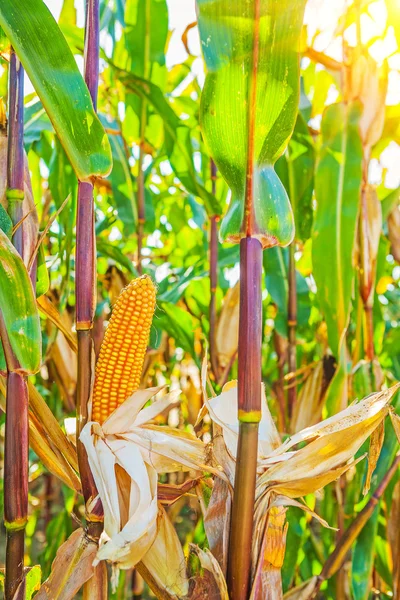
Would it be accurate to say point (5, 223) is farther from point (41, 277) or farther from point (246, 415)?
point (246, 415)

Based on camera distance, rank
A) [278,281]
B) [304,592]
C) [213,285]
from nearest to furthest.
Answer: [304,592]
[213,285]
[278,281]

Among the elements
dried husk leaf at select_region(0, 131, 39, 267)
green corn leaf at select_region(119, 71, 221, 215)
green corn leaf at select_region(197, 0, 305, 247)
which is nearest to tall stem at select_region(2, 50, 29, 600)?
dried husk leaf at select_region(0, 131, 39, 267)

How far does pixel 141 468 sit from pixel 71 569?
0.17 meters

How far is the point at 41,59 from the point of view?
0.77m

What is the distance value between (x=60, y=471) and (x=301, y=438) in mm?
377

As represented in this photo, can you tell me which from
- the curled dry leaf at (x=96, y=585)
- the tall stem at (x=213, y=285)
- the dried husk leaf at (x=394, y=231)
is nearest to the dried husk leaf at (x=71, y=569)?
the curled dry leaf at (x=96, y=585)

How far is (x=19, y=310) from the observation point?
790mm

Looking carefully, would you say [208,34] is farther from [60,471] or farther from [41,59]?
[60,471]

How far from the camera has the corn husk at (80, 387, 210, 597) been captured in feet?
2.38

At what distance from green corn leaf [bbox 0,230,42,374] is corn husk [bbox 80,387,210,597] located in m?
0.14

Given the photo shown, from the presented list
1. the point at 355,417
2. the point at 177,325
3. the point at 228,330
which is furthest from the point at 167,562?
the point at 228,330

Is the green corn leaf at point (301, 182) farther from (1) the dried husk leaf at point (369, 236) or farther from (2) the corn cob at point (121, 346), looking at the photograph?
(2) the corn cob at point (121, 346)

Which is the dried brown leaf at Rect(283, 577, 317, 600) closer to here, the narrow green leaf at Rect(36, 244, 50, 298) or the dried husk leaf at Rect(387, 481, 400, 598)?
the dried husk leaf at Rect(387, 481, 400, 598)

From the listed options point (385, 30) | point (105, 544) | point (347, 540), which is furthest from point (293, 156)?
point (105, 544)
